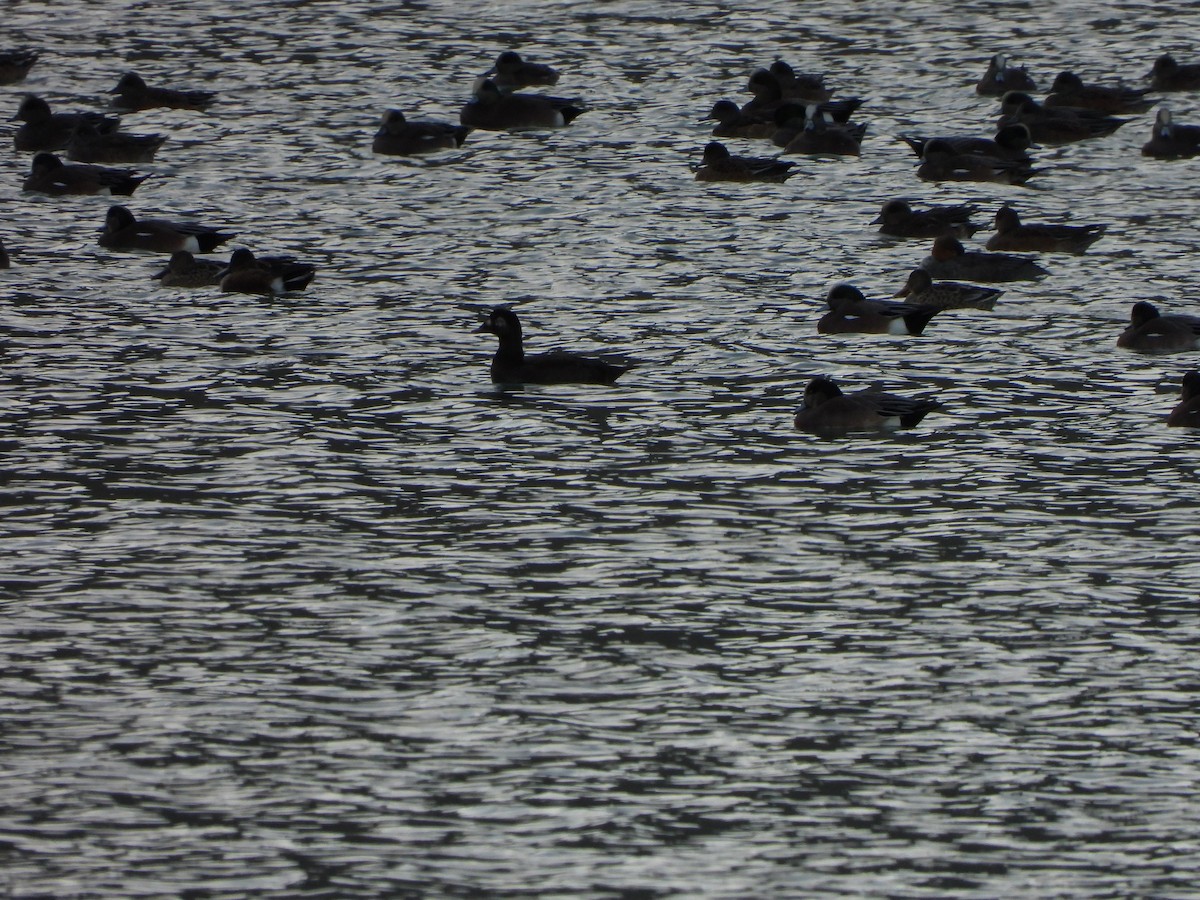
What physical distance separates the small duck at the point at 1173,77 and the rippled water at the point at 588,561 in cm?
526

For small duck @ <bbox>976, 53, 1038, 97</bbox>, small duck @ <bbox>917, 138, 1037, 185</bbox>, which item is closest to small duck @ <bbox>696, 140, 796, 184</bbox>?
small duck @ <bbox>917, 138, 1037, 185</bbox>

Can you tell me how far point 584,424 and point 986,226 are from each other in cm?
915

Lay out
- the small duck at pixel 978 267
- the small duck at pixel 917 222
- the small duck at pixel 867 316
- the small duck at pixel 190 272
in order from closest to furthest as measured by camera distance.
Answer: the small duck at pixel 867 316
the small duck at pixel 190 272
the small duck at pixel 978 267
the small duck at pixel 917 222

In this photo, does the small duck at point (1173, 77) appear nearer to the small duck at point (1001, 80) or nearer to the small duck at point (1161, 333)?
the small duck at point (1001, 80)

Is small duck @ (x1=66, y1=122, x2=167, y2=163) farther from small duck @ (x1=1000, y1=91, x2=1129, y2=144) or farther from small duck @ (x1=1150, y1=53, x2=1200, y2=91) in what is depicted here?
small duck @ (x1=1150, y1=53, x2=1200, y2=91)

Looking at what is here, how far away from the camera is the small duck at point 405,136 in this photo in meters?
28.4

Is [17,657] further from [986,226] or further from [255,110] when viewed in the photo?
[255,110]

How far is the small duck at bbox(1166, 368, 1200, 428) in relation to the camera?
16.6 metres

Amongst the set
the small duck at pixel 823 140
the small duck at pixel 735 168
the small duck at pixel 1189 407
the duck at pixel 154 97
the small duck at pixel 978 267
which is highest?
the duck at pixel 154 97

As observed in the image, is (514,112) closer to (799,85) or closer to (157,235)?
(799,85)

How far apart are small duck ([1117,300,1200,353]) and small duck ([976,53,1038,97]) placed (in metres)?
13.5

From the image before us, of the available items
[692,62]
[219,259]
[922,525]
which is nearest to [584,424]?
[922,525]

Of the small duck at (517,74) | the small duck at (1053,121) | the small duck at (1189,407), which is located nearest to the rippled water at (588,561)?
the small duck at (1189,407)

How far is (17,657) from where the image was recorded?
12.3 meters
